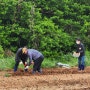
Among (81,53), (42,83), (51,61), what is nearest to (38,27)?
(51,61)

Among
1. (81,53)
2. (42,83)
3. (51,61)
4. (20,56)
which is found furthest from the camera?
(51,61)

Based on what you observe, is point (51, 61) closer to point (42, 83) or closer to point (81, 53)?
point (81, 53)

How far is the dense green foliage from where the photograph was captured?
2580 cm

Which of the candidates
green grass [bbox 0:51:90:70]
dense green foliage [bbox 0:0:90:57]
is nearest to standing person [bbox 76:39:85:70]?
green grass [bbox 0:51:90:70]

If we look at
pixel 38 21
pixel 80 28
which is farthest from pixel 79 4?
pixel 38 21

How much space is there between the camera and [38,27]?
83.8ft

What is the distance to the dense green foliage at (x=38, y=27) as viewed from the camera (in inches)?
1016

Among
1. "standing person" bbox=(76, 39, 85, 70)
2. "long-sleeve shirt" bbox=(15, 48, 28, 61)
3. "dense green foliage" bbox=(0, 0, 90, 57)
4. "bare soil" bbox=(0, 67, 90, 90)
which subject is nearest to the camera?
"bare soil" bbox=(0, 67, 90, 90)

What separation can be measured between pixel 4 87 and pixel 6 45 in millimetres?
11988

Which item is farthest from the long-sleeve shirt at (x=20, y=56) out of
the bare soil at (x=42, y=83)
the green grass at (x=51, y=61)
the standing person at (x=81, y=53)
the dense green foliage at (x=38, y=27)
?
the dense green foliage at (x=38, y=27)

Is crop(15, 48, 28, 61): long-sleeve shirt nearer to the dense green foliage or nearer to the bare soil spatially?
the bare soil

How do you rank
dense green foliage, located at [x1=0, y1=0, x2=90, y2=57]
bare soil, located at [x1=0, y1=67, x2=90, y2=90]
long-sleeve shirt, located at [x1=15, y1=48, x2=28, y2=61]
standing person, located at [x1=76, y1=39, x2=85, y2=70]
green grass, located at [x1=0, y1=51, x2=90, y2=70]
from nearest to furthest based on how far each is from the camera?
bare soil, located at [x1=0, y1=67, x2=90, y2=90] < long-sleeve shirt, located at [x1=15, y1=48, x2=28, y2=61] < standing person, located at [x1=76, y1=39, x2=85, y2=70] < green grass, located at [x1=0, y1=51, x2=90, y2=70] < dense green foliage, located at [x1=0, y1=0, x2=90, y2=57]

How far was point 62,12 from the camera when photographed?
27984mm

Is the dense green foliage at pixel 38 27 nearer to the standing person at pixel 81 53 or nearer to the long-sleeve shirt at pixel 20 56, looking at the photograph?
the standing person at pixel 81 53
